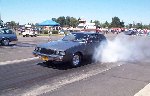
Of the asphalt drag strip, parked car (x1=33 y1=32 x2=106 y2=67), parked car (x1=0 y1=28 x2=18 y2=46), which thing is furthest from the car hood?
parked car (x1=0 y1=28 x2=18 y2=46)

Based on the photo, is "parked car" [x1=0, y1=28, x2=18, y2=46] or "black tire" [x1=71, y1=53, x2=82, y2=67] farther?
"parked car" [x1=0, y1=28, x2=18, y2=46]

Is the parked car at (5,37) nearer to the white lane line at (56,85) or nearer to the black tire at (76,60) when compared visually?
the black tire at (76,60)

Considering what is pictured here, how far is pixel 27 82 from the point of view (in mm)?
8859

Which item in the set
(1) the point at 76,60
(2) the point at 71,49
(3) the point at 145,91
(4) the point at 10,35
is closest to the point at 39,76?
(2) the point at 71,49

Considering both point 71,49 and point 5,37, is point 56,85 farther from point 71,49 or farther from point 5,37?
point 5,37

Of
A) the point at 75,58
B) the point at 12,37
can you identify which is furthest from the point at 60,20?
the point at 75,58

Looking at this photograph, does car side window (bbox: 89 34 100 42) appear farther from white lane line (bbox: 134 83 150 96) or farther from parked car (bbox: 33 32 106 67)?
white lane line (bbox: 134 83 150 96)

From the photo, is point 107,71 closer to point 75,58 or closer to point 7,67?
point 75,58

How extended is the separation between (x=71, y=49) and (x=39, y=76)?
2595 millimetres

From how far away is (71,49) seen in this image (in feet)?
39.5

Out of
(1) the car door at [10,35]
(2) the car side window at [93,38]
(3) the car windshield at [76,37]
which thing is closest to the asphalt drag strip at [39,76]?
(3) the car windshield at [76,37]

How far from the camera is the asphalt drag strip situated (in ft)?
26.0

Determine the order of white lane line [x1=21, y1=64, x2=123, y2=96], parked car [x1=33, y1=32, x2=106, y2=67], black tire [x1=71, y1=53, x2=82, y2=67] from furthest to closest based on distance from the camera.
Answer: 1. black tire [x1=71, y1=53, x2=82, y2=67]
2. parked car [x1=33, y1=32, x2=106, y2=67]
3. white lane line [x1=21, y1=64, x2=123, y2=96]

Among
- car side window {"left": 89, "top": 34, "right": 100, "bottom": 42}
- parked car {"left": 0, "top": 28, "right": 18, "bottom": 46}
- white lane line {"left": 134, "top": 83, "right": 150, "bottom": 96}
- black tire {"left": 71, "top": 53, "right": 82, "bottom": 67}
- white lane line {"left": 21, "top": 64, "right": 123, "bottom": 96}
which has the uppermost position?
car side window {"left": 89, "top": 34, "right": 100, "bottom": 42}
